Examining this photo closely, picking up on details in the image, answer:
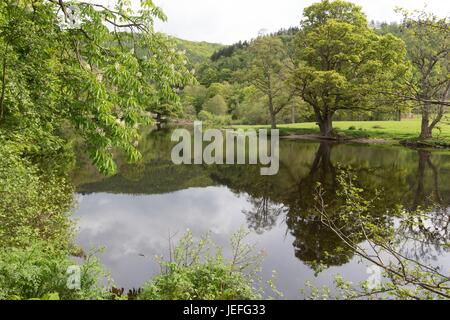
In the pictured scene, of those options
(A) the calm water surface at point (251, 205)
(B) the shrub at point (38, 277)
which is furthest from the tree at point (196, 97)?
(B) the shrub at point (38, 277)

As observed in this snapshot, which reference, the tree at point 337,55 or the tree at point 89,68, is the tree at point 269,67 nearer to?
the tree at point 337,55

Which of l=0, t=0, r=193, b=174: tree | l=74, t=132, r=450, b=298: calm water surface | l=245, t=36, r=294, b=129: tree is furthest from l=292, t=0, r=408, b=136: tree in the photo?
l=0, t=0, r=193, b=174: tree

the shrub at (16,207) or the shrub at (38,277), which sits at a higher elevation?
the shrub at (16,207)

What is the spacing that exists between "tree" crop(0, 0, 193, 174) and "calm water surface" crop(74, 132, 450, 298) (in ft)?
14.4

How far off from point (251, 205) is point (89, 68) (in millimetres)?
10212

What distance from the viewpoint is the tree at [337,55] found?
3491cm

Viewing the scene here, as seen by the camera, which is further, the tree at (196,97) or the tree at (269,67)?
the tree at (196,97)

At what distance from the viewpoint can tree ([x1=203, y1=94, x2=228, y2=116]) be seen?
77.2m

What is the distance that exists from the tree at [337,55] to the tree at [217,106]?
37.7 metres

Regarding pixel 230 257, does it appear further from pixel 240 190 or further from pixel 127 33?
pixel 240 190

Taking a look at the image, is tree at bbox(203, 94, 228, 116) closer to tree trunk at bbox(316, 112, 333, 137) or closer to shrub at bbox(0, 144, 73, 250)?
tree trunk at bbox(316, 112, 333, 137)

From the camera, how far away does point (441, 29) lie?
15.7 ft
